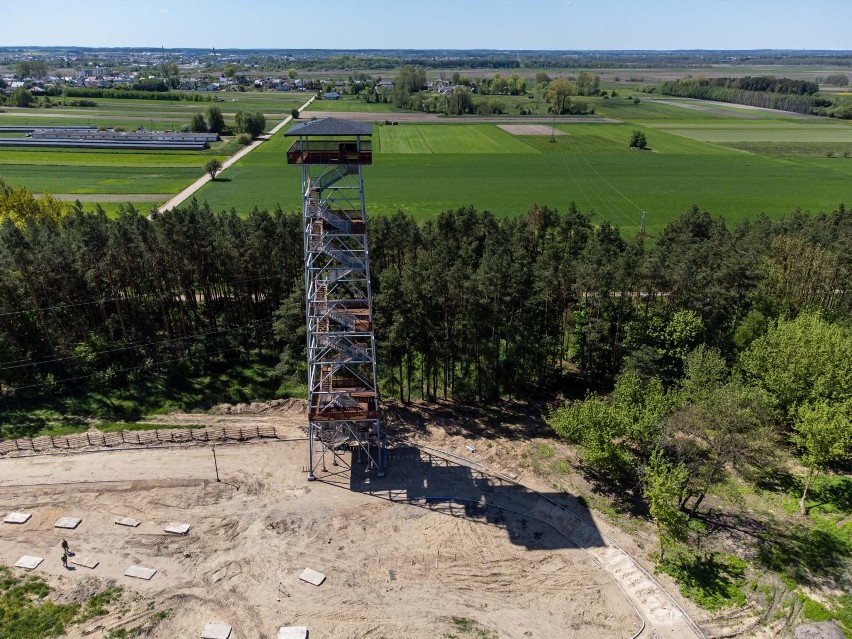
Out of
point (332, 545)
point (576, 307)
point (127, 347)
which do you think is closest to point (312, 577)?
point (332, 545)

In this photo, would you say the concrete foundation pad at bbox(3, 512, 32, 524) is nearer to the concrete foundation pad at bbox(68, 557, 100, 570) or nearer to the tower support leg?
the concrete foundation pad at bbox(68, 557, 100, 570)

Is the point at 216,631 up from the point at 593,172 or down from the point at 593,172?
down

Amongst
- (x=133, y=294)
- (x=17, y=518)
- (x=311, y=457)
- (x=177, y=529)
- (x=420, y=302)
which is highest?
(x=420, y=302)

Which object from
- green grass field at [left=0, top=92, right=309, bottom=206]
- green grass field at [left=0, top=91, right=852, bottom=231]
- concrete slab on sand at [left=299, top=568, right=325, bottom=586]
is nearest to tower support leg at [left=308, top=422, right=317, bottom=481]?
concrete slab on sand at [left=299, top=568, right=325, bottom=586]

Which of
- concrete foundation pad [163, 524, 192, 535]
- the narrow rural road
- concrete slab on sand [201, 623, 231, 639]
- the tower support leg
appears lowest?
concrete slab on sand [201, 623, 231, 639]

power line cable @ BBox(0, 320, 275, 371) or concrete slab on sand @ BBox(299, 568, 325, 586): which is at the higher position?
power line cable @ BBox(0, 320, 275, 371)

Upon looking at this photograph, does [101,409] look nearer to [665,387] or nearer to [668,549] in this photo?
[668,549]

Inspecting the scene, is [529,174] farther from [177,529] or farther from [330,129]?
[177,529]

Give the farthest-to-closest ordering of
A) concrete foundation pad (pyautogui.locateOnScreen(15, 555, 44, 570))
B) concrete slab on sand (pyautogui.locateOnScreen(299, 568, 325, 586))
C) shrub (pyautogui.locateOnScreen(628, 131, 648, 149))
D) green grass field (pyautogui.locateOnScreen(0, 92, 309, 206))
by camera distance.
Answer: shrub (pyautogui.locateOnScreen(628, 131, 648, 149)) < green grass field (pyautogui.locateOnScreen(0, 92, 309, 206)) < concrete foundation pad (pyautogui.locateOnScreen(15, 555, 44, 570)) < concrete slab on sand (pyautogui.locateOnScreen(299, 568, 325, 586))
